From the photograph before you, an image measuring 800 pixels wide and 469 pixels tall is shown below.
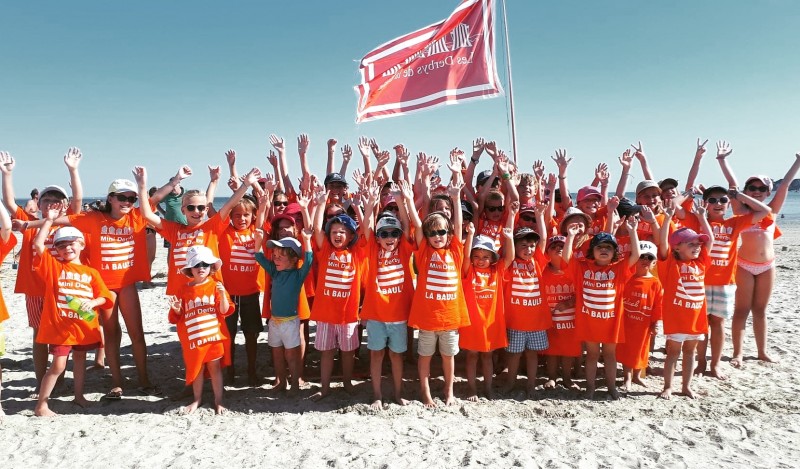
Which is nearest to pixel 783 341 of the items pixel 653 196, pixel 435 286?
pixel 653 196

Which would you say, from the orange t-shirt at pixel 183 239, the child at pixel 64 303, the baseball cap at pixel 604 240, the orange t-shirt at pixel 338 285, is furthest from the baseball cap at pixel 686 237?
the child at pixel 64 303

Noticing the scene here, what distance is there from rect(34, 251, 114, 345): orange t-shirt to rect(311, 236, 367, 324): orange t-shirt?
8.06 ft

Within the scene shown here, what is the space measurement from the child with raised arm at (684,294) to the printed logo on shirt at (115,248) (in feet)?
20.6

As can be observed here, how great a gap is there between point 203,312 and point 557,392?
14.0ft

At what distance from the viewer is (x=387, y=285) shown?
534 centimetres

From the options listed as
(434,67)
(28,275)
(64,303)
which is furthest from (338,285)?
(434,67)

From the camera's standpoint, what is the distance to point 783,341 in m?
7.68

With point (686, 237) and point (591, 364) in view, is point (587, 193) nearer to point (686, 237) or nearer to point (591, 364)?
point (686, 237)

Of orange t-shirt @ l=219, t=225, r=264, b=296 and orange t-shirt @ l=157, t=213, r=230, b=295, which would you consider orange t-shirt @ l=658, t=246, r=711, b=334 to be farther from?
orange t-shirt @ l=157, t=213, r=230, b=295

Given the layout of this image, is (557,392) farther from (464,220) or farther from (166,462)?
(166,462)

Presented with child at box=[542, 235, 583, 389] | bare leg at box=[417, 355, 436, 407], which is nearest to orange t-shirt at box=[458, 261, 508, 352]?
bare leg at box=[417, 355, 436, 407]

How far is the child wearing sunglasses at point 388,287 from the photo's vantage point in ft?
17.4

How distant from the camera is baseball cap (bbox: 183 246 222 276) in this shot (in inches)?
201

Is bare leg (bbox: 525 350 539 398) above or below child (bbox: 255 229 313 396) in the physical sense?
below
